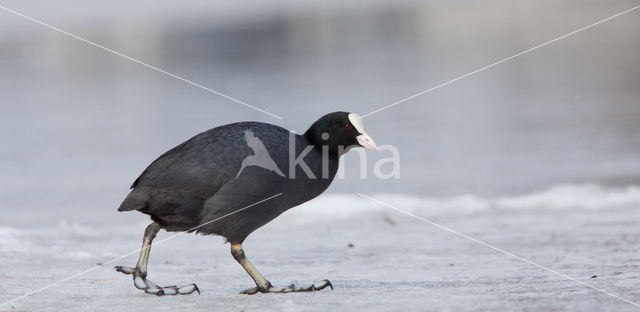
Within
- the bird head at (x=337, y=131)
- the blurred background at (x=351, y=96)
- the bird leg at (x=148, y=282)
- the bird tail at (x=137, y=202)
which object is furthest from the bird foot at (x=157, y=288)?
the blurred background at (x=351, y=96)

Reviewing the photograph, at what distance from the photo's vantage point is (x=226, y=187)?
457 centimetres

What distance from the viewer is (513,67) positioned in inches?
670

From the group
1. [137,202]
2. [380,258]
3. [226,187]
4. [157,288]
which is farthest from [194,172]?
[380,258]

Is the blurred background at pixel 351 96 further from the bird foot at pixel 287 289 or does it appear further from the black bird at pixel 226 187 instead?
the bird foot at pixel 287 289

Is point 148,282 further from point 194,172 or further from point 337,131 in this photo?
point 337,131

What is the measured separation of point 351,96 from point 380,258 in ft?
25.1

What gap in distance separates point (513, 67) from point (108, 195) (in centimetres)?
1045

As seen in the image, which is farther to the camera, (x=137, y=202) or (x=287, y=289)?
(x=287, y=289)

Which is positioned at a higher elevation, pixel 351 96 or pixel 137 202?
pixel 351 96

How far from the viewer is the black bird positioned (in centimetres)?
457

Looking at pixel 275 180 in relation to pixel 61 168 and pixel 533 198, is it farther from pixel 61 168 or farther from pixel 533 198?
pixel 61 168

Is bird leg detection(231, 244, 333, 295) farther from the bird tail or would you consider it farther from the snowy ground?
the bird tail

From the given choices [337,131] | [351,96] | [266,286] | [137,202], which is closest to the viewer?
[137,202]

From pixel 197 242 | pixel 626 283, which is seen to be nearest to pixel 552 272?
pixel 626 283
